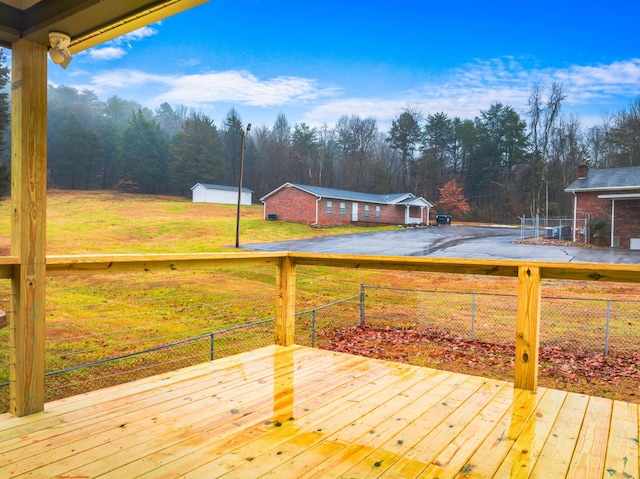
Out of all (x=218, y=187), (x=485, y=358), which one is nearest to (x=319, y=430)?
(x=485, y=358)

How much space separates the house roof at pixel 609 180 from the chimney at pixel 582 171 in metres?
0.03

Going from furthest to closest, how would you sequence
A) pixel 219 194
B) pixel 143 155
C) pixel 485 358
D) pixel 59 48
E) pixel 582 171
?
pixel 219 194, pixel 143 155, pixel 582 171, pixel 485 358, pixel 59 48

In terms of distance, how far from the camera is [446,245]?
7.80 m

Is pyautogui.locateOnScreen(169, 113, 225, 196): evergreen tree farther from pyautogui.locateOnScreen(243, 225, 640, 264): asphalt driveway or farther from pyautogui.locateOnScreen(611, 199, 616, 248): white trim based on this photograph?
pyautogui.locateOnScreen(611, 199, 616, 248): white trim

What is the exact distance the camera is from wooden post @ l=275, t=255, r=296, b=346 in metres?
2.76

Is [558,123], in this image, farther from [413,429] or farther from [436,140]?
[413,429]

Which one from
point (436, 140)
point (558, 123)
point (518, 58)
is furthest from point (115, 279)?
point (518, 58)

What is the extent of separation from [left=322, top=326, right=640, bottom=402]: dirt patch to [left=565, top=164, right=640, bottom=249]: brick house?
6.48 feet

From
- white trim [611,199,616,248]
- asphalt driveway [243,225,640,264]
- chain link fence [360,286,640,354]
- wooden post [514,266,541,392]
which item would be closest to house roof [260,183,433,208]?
asphalt driveway [243,225,640,264]

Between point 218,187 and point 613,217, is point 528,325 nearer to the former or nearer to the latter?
point 613,217

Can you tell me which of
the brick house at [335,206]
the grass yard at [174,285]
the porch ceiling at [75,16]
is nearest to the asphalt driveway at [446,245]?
the brick house at [335,206]

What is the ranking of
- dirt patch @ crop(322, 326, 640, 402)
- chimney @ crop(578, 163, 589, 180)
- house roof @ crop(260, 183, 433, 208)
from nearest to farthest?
dirt patch @ crop(322, 326, 640, 402), chimney @ crop(578, 163, 589, 180), house roof @ crop(260, 183, 433, 208)

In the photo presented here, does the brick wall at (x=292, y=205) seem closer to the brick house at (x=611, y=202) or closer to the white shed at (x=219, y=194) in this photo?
the white shed at (x=219, y=194)

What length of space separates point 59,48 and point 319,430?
1.77 metres
